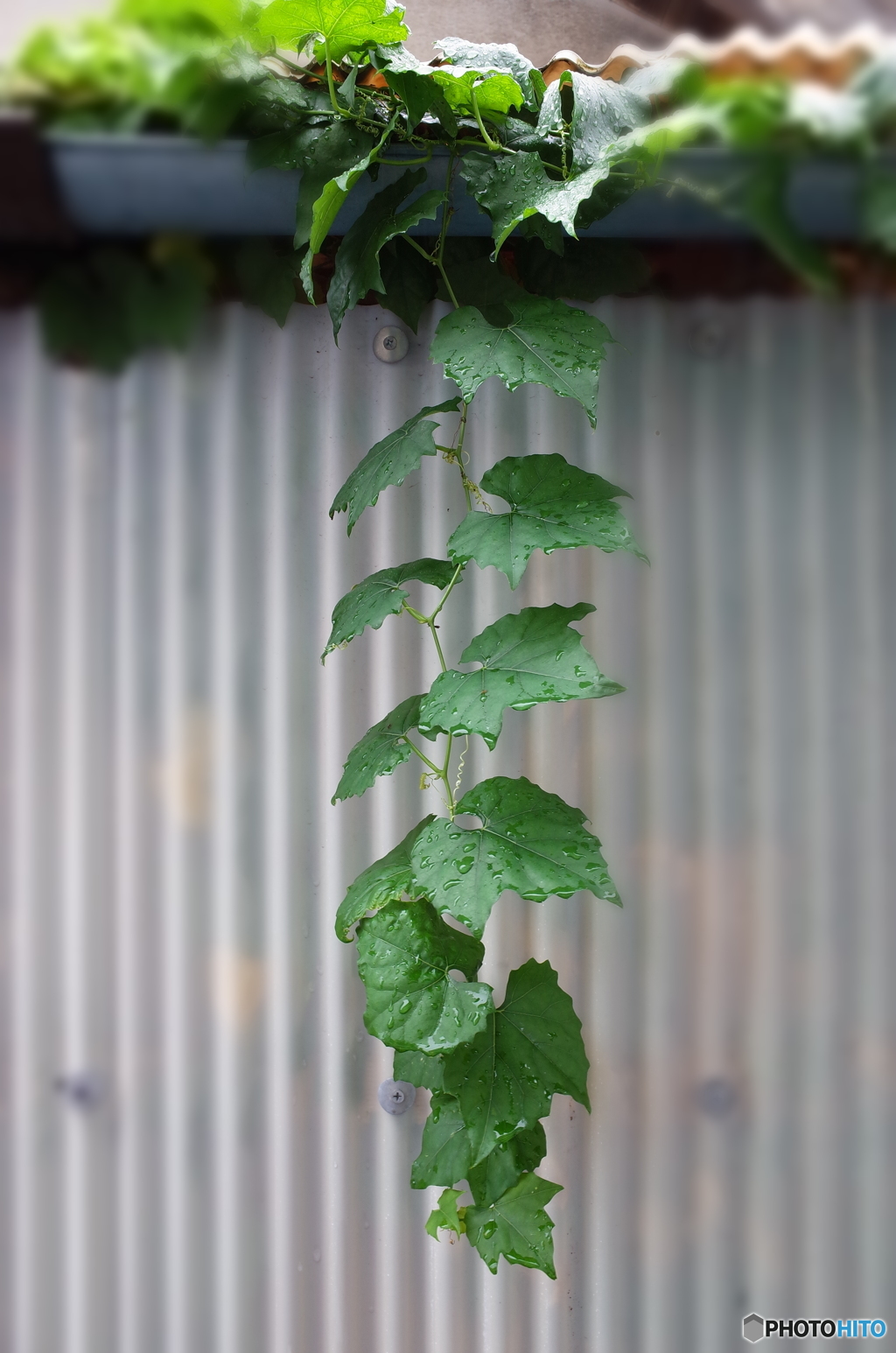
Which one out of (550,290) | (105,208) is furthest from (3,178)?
(550,290)

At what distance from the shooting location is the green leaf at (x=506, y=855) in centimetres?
99

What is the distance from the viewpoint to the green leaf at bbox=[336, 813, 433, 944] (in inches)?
42.4

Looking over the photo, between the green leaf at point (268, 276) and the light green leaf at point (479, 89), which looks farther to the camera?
the green leaf at point (268, 276)

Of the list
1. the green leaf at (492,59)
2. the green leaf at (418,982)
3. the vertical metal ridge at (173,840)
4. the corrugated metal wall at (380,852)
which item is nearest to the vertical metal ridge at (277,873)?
the corrugated metal wall at (380,852)

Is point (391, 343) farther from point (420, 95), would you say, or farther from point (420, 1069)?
point (420, 1069)

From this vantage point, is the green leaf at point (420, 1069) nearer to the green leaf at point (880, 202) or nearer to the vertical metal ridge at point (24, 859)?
the vertical metal ridge at point (24, 859)

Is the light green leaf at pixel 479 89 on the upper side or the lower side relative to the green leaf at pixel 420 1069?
upper

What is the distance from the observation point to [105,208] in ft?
3.96

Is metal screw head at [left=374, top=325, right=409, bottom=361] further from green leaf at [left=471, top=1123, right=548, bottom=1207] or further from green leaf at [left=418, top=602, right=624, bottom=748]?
green leaf at [left=471, top=1123, right=548, bottom=1207]

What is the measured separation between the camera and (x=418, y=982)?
1046 millimetres

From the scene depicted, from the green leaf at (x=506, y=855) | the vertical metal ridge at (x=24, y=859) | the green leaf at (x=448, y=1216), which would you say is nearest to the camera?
the green leaf at (x=506, y=855)

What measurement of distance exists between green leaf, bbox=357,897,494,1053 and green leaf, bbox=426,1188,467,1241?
14.1 inches

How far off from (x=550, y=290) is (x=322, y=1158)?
1360mm

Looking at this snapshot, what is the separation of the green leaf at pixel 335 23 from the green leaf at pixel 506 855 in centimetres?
94
